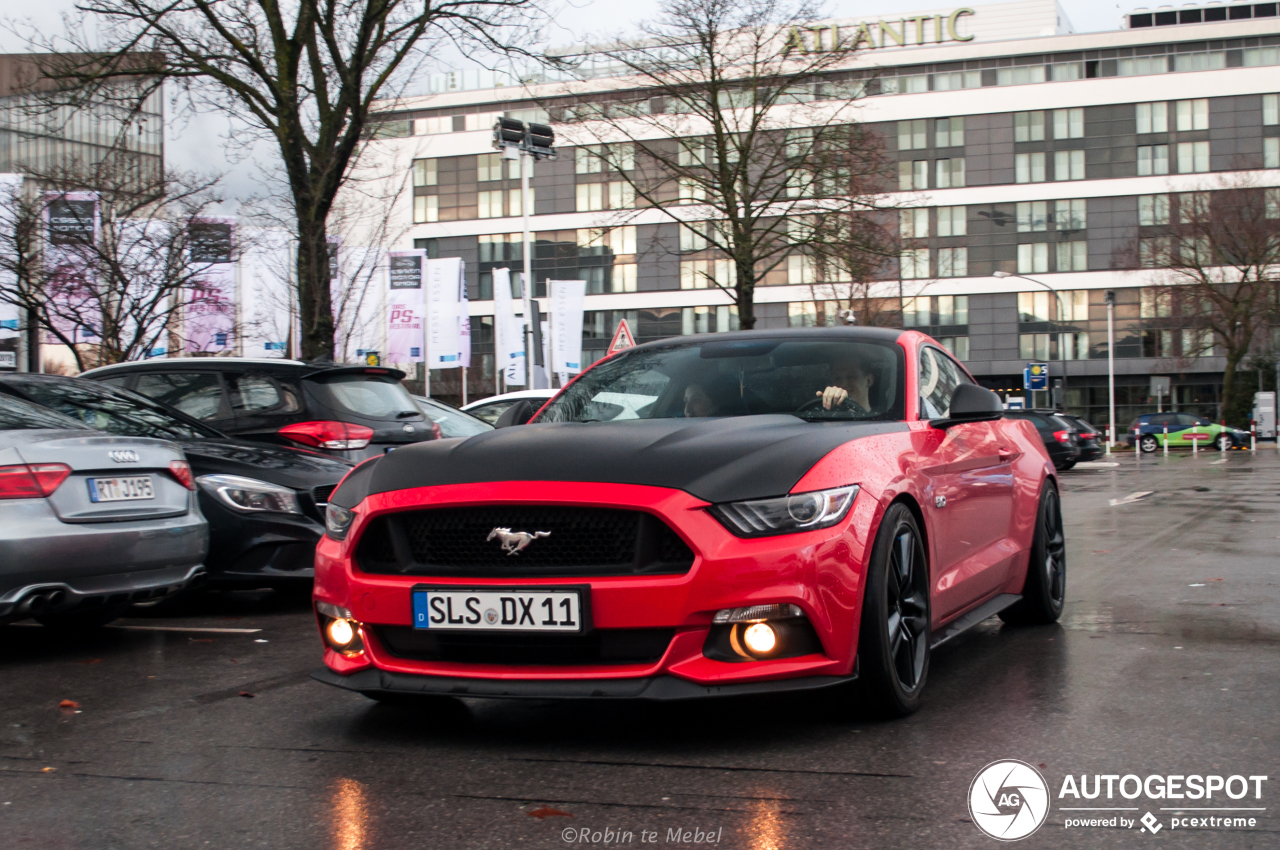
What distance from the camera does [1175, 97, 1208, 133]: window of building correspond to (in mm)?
66625

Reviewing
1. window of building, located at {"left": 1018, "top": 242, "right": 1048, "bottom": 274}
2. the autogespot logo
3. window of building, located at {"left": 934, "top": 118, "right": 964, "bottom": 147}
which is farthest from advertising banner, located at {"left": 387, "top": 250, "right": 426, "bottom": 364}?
window of building, located at {"left": 1018, "top": 242, "right": 1048, "bottom": 274}

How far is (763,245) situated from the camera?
24.9 metres

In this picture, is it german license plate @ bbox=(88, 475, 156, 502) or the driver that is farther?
german license plate @ bbox=(88, 475, 156, 502)

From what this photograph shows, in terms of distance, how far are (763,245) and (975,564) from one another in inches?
778

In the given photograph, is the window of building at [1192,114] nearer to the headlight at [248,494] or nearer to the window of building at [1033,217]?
the window of building at [1033,217]

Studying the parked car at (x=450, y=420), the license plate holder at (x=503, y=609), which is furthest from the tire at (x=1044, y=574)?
the parked car at (x=450, y=420)

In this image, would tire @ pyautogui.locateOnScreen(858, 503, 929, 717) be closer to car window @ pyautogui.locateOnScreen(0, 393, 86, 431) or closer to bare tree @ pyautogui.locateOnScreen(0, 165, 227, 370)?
car window @ pyautogui.locateOnScreen(0, 393, 86, 431)

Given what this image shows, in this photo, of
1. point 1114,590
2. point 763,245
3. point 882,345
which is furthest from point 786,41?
point 882,345

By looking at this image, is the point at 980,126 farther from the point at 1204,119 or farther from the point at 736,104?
the point at 736,104

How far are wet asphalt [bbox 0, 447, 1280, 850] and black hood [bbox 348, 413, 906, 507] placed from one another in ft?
2.77

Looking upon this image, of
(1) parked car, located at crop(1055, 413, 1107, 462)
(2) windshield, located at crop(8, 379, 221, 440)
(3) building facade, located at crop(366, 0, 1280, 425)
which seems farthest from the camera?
(3) building facade, located at crop(366, 0, 1280, 425)

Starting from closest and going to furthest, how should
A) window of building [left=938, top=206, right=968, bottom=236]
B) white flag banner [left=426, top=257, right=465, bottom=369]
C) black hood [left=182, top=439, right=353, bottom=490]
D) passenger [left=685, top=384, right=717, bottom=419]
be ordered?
passenger [left=685, top=384, right=717, bottom=419] < black hood [left=182, top=439, right=353, bottom=490] < white flag banner [left=426, top=257, right=465, bottom=369] < window of building [left=938, top=206, right=968, bottom=236]

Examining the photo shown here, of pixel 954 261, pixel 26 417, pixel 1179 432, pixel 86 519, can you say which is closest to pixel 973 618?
pixel 86 519

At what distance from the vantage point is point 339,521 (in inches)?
183
